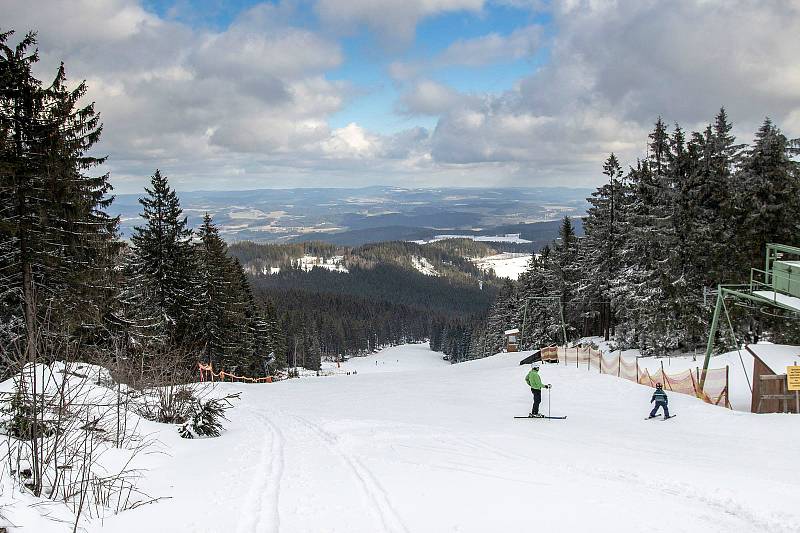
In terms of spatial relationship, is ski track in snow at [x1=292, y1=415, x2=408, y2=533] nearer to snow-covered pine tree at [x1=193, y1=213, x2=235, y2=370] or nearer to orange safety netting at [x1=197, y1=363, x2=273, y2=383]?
orange safety netting at [x1=197, y1=363, x2=273, y2=383]

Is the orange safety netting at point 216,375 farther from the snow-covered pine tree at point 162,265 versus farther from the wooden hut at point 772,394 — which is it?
the wooden hut at point 772,394

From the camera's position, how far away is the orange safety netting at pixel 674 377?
18.0 metres

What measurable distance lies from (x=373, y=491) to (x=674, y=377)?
17.5 m

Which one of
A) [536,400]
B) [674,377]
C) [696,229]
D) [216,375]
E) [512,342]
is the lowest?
[216,375]

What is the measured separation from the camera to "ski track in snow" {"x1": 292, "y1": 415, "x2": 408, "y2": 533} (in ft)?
20.9

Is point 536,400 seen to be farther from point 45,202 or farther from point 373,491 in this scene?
point 45,202

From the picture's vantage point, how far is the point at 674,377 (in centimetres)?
2081

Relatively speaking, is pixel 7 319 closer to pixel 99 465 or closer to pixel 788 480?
pixel 99 465

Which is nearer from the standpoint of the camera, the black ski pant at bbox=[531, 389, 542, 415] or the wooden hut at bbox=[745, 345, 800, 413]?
the wooden hut at bbox=[745, 345, 800, 413]

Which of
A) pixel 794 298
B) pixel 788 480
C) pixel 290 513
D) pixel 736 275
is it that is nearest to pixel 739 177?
pixel 736 275

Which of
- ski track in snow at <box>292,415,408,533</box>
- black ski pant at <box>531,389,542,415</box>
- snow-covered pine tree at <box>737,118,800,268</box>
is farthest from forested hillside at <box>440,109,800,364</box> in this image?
ski track in snow at <box>292,415,408,533</box>

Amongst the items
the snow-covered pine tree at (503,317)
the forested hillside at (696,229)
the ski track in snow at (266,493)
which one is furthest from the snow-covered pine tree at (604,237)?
the ski track in snow at (266,493)

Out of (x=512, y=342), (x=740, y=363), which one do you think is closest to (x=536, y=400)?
(x=740, y=363)

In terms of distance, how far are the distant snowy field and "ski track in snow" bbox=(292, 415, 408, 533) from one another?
0.12ft
